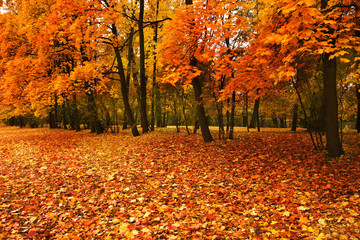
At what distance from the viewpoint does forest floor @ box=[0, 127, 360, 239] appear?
12.9 feet

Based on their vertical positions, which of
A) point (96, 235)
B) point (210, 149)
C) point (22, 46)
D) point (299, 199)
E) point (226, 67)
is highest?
point (22, 46)

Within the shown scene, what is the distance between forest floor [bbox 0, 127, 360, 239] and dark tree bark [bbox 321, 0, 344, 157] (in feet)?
1.26

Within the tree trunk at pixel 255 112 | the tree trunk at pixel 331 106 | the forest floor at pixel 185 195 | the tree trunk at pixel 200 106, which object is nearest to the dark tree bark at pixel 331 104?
the tree trunk at pixel 331 106

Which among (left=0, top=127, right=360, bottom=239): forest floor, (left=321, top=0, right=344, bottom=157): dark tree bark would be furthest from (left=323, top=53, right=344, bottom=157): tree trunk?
(left=0, top=127, right=360, bottom=239): forest floor

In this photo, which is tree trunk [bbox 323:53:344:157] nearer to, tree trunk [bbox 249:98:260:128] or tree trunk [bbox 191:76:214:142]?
tree trunk [bbox 191:76:214:142]

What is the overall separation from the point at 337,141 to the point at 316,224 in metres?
4.07

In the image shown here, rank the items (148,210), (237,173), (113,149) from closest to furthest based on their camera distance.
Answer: (148,210) → (237,173) → (113,149)

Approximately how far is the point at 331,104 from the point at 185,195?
5237 millimetres

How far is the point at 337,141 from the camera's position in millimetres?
6855

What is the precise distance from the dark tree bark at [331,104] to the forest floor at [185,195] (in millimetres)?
386

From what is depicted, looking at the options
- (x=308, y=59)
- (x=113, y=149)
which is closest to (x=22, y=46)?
(x=113, y=149)

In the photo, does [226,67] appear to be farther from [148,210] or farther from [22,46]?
[22,46]

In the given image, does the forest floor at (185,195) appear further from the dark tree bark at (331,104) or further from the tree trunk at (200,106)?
the tree trunk at (200,106)

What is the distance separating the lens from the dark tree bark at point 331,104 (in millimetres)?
6535
